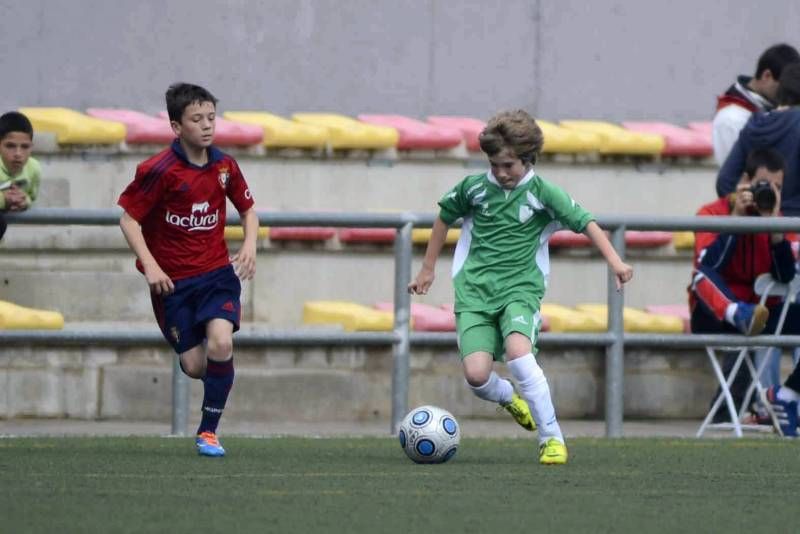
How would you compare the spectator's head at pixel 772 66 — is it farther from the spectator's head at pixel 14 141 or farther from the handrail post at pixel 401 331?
the spectator's head at pixel 14 141

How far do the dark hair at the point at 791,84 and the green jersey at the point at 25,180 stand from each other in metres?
4.16

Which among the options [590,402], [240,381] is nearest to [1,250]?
[240,381]

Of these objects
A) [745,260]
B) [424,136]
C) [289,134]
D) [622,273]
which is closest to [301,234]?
[289,134]

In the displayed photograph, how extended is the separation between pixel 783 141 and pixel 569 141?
2.21m

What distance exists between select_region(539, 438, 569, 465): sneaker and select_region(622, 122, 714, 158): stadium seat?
5.53 metres

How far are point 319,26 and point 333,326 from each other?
8.04ft

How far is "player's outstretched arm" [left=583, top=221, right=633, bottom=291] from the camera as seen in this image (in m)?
8.25

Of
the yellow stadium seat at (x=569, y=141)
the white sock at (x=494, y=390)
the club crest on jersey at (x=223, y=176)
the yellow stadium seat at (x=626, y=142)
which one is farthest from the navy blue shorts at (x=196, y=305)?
the yellow stadium seat at (x=626, y=142)

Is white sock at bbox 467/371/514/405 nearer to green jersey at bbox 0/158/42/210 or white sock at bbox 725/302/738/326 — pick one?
white sock at bbox 725/302/738/326

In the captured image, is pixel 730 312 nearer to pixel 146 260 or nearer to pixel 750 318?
pixel 750 318

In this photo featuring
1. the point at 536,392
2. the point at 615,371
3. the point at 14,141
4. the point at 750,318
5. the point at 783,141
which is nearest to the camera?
the point at 536,392

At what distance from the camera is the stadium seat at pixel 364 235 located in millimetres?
12719

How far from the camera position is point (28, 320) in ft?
35.5

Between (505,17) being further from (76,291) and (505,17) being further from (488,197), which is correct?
(488,197)
